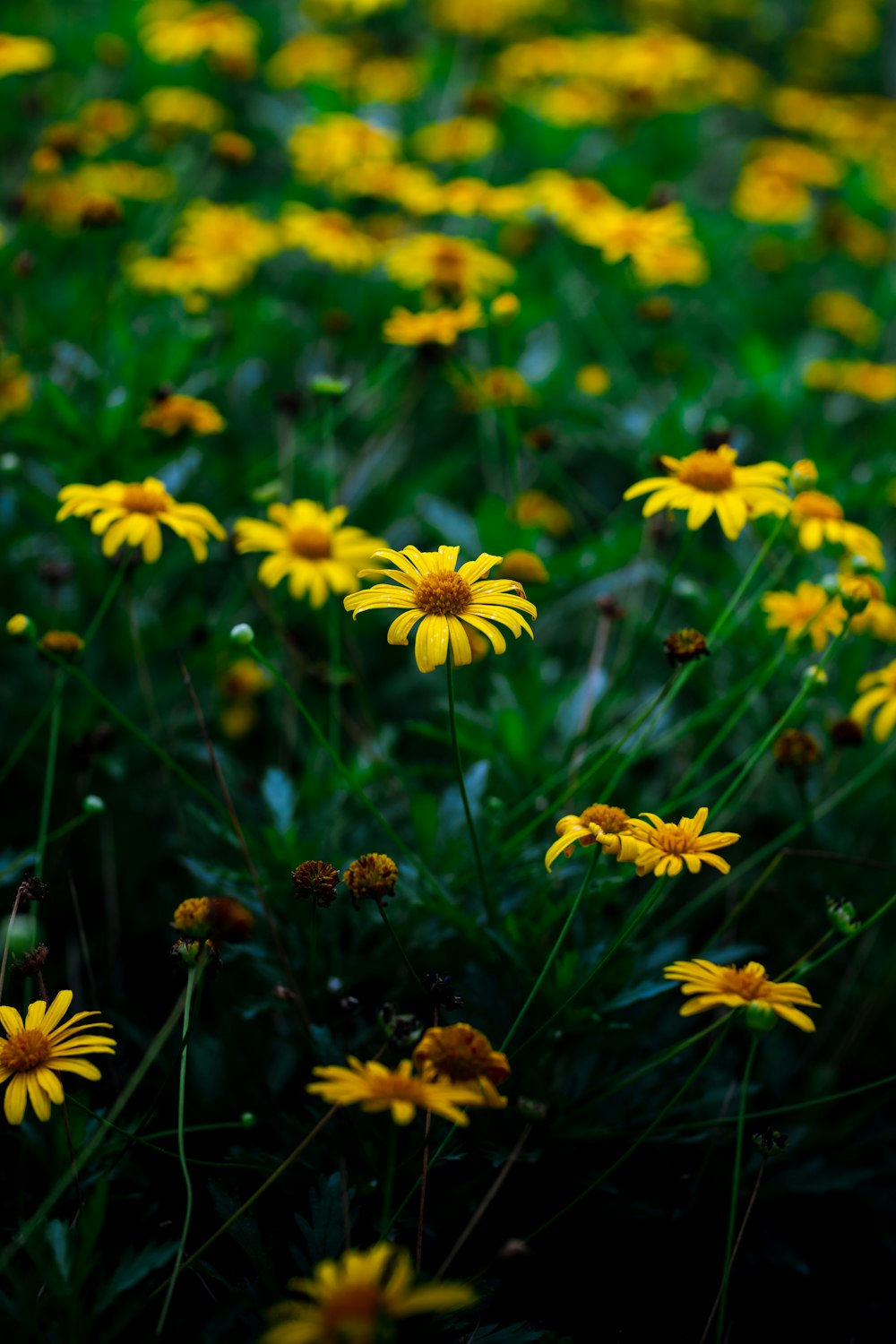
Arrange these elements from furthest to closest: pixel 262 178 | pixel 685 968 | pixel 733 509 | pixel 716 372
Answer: pixel 262 178
pixel 716 372
pixel 733 509
pixel 685 968

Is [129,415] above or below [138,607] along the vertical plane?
above

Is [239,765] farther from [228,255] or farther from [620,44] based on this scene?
[620,44]

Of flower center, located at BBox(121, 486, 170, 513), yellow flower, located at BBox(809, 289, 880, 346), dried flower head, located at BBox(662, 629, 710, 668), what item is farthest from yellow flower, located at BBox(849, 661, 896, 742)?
yellow flower, located at BBox(809, 289, 880, 346)

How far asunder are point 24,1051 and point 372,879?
0.48 m

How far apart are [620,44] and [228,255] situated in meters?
3.07

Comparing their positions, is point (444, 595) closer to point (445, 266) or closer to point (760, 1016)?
point (760, 1016)

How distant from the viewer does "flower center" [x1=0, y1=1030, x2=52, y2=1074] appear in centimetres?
125

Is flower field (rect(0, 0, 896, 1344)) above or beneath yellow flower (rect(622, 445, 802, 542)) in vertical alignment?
beneath

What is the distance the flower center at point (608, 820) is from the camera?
1.35 m

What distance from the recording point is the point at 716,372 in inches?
145

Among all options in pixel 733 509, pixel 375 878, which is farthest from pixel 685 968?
pixel 733 509

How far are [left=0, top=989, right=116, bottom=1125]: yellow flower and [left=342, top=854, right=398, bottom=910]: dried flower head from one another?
35 cm

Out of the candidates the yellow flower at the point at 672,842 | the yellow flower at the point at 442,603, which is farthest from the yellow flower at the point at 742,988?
the yellow flower at the point at 442,603

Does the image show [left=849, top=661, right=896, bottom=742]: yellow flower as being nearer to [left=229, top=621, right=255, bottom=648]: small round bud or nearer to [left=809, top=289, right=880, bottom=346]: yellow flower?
[left=229, top=621, right=255, bottom=648]: small round bud
